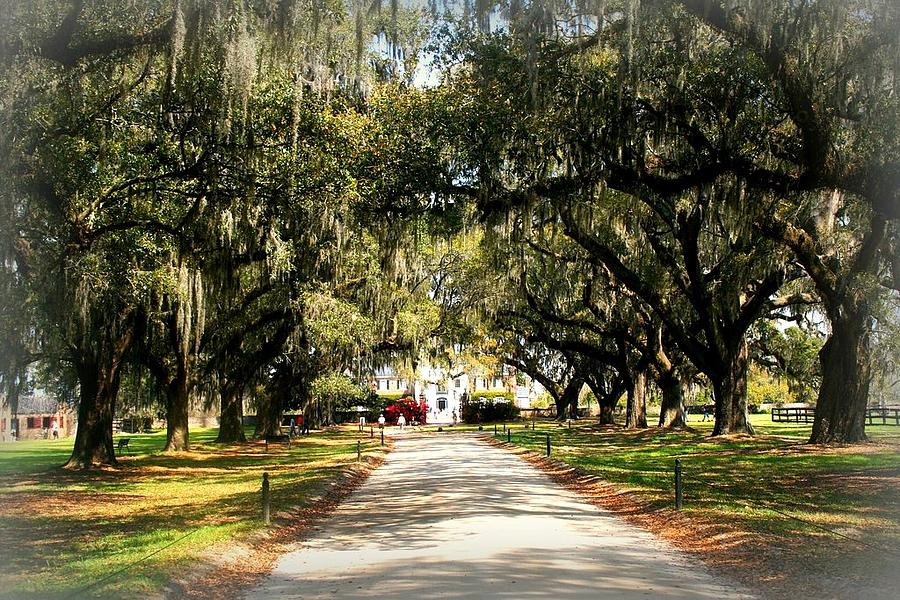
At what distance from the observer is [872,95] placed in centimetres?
1389

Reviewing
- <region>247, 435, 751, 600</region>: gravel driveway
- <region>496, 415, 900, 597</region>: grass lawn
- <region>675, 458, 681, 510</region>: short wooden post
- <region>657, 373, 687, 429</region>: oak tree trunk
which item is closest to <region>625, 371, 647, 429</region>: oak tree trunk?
<region>657, 373, 687, 429</region>: oak tree trunk

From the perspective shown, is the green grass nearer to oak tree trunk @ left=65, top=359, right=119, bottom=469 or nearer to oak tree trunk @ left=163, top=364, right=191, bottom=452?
oak tree trunk @ left=65, top=359, right=119, bottom=469

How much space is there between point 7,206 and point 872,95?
13.3 metres

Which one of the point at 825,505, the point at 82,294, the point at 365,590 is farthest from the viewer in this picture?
the point at 82,294

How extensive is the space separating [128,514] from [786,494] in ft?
33.6

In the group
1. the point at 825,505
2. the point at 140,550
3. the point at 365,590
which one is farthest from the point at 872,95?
the point at 140,550

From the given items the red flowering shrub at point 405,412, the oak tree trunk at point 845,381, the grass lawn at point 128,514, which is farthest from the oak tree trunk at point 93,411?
the red flowering shrub at point 405,412

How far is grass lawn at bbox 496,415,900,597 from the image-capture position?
8.69 meters

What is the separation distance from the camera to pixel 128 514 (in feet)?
44.8

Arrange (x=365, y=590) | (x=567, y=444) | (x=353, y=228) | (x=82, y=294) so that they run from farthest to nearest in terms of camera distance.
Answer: (x=567, y=444), (x=353, y=228), (x=82, y=294), (x=365, y=590)

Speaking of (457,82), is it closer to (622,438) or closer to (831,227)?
(831,227)

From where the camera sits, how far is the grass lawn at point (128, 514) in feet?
26.5

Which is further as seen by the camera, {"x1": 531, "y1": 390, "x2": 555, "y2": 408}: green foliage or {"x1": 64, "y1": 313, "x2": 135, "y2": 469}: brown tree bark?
{"x1": 531, "y1": 390, "x2": 555, "y2": 408}: green foliage

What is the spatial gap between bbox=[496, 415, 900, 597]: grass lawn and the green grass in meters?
0.01
